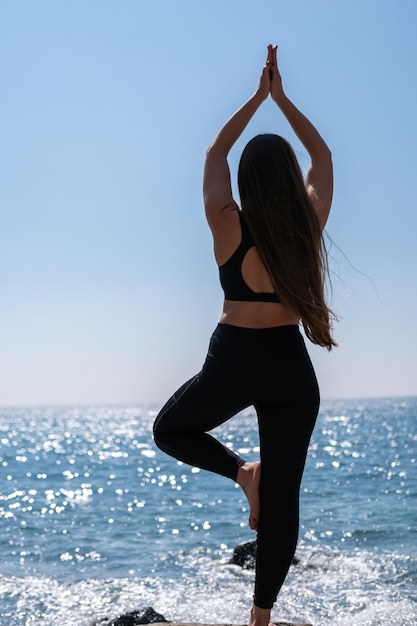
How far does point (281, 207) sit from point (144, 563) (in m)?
12.7

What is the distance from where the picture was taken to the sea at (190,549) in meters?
11.7

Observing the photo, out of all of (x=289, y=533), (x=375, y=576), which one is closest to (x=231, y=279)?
(x=289, y=533)

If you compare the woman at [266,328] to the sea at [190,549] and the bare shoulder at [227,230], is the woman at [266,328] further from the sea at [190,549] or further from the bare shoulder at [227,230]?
the sea at [190,549]

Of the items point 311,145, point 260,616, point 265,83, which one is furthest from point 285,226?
point 260,616

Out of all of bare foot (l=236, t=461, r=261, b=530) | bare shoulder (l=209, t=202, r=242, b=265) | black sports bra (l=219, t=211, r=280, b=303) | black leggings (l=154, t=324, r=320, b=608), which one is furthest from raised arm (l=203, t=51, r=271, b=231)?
bare foot (l=236, t=461, r=261, b=530)

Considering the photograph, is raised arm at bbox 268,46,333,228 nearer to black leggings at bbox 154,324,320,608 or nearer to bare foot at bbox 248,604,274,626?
black leggings at bbox 154,324,320,608

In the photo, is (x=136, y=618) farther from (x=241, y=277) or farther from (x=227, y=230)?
(x=227, y=230)

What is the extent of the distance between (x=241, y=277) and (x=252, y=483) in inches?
41.4

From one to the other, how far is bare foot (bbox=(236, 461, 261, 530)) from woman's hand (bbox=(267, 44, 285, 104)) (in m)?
1.97

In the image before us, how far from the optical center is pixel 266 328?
399 centimetres

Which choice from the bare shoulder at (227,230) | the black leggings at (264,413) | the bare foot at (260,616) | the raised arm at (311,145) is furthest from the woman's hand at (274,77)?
the bare foot at (260,616)

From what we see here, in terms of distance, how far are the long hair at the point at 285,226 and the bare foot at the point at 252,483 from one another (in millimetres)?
767

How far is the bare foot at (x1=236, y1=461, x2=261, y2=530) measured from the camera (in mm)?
4078

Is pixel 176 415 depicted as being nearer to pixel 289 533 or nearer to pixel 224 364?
pixel 224 364
